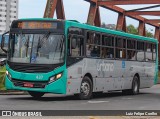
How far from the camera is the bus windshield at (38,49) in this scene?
52.2 ft

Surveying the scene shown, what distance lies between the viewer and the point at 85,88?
56.7ft

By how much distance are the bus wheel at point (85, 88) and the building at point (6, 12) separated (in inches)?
5784

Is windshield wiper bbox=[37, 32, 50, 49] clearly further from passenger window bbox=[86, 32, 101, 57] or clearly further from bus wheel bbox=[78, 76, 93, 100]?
bus wheel bbox=[78, 76, 93, 100]

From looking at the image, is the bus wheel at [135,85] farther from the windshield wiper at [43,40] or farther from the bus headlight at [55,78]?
the windshield wiper at [43,40]

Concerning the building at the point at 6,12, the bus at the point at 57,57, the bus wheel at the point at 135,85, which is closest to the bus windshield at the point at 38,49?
the bus at the point at 57,57

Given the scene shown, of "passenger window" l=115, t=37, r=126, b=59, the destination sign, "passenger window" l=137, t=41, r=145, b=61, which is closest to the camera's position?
the destination sign

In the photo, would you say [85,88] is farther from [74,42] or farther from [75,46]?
[74,42]

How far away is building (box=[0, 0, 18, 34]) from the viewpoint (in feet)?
545

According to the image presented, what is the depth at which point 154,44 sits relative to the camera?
24.7 m

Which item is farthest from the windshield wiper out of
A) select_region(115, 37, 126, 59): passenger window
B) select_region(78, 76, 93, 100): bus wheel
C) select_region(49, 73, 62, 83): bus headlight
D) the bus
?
select_region(115, 37, 126, 59): passenger window

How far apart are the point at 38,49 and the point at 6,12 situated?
158024mm

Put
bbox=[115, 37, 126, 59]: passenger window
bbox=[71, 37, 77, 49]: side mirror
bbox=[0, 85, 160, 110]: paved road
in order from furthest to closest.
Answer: bbox=[115, 37, 126, 59]: passenger window, bbox=[71, 37, 77, 49]: side mirror, bbox=[0, 85, 160, 110]: paved road

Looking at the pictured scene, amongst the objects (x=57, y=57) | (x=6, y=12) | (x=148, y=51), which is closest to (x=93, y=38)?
(x=57, y=57)

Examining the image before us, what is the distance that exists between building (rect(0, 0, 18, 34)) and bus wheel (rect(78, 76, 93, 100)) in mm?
146910
